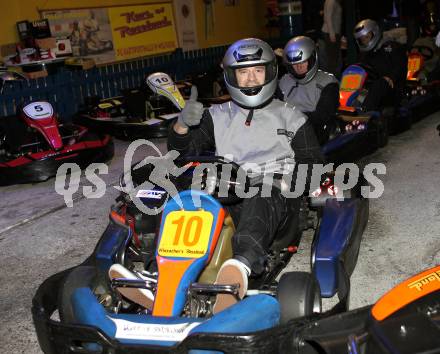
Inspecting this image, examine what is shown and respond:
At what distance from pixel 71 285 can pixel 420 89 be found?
15.9 feet

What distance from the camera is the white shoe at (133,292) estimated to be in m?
2.16

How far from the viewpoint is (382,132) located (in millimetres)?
4891

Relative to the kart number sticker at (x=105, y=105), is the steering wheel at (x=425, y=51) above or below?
above

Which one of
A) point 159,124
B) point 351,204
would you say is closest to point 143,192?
point 351,204

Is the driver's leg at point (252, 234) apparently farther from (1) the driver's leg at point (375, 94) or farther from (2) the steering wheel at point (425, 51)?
(2) the steering wheel at point (425, 51)

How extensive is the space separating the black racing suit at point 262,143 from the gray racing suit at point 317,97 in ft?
4.88

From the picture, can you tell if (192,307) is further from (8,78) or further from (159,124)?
(8,78)

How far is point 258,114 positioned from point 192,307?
1.05 meters

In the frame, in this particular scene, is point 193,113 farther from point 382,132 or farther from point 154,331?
point 382,132

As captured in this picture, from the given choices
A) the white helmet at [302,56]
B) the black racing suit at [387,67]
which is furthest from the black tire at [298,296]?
the black racing suit at [387,67]

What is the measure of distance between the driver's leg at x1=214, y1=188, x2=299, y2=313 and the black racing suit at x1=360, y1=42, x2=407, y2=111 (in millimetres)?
2980

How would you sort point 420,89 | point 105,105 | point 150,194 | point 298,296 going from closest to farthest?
point 298,296
point 150,194
point 420,89
point 105,105

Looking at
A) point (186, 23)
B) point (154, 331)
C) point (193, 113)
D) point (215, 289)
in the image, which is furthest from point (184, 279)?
point (186, 23)

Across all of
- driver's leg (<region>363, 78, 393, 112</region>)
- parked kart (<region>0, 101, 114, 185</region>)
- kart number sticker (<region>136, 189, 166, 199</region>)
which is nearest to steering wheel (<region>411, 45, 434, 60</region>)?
driver's leg (<region>363, 78, 393, 112</region>)
